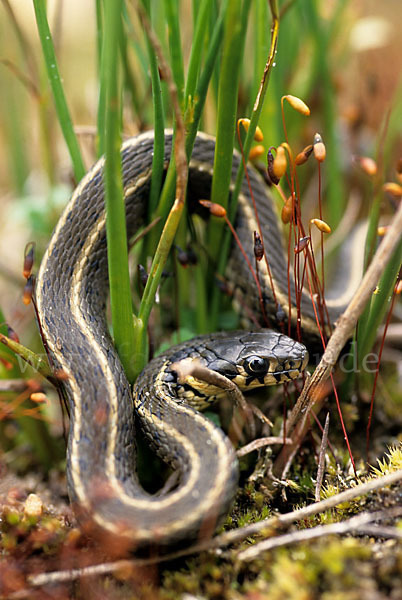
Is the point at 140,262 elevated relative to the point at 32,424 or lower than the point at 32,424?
elevated

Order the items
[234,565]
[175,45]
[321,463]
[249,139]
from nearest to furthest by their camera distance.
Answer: [234,565] → [175,45] → [321,463] → [249,139]

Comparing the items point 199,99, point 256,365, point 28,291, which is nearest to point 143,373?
point 256,365

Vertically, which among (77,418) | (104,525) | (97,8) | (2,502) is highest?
(97,8)

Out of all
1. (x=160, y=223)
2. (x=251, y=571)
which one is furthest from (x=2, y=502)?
(x=160, y=223)

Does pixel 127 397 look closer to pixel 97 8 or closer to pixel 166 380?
pixel 166 380

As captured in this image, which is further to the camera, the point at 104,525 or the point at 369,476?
the point at 369,476

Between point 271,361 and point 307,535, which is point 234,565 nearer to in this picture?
point 307,535

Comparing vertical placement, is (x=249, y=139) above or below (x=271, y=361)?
above

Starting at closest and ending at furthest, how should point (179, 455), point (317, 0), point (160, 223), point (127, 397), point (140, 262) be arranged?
point (179, 455), point (127, 397), point (160, 223), point (140, 262), point (317, 0)

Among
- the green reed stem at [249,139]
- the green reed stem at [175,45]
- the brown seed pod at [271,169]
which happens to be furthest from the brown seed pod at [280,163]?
the green reed stem at [175,45]
